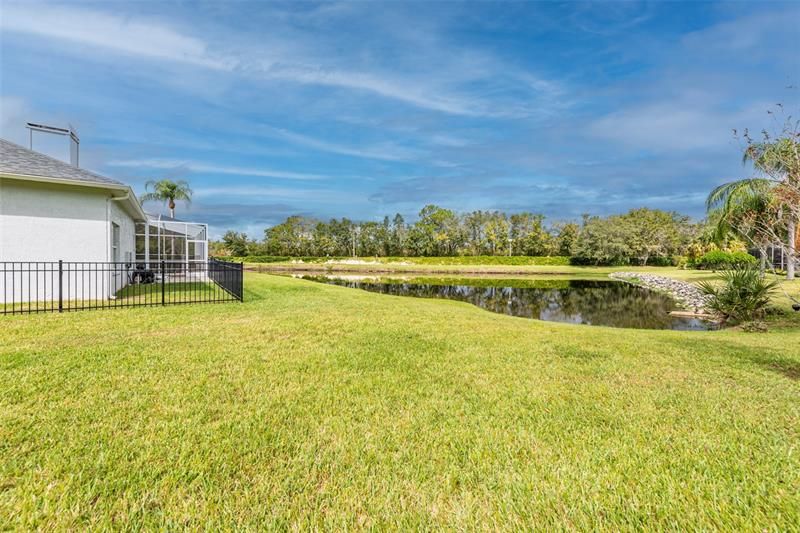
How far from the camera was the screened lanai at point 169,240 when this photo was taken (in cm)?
1952

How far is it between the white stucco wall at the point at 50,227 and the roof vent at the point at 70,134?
4254 millimetres

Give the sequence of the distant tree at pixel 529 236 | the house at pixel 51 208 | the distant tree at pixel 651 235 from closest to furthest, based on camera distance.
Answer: the house at pixel 51 208 → the distant tree at pixel 651 235 → the distant tree at pixel 529 236

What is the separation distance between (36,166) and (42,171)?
48 centimetres

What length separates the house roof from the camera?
29.8 feet

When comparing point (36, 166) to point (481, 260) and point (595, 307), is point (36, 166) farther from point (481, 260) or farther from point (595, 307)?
point (481, 260)

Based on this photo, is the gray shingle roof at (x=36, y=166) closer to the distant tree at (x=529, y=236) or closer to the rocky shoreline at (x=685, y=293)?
the rocky shoreline at (x=685, y=293)

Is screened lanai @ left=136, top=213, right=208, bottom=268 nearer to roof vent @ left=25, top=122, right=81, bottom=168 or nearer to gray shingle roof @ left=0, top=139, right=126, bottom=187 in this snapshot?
roof vent @ left=25, top=122, right=81, bottom=168

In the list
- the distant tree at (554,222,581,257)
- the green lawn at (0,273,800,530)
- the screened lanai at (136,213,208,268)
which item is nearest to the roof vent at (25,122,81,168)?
the screened lanai at (136,213,208,268)

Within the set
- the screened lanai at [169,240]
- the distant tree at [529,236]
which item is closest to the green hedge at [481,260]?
the distant tree at [529,236]

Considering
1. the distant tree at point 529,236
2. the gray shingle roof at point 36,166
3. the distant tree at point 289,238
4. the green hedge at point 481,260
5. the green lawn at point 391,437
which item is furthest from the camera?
the distant tree at point 289,238

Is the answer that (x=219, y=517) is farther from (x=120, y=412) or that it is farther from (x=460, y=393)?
(x=460, y=393)

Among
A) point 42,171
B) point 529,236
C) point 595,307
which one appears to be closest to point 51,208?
point 42,171

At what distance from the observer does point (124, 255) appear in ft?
47.0

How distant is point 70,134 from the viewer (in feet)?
44.0
